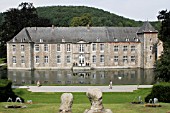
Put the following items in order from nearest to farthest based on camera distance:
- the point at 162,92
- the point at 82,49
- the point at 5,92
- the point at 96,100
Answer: the point at 96,100 → the point at 162,92 → the point at 5,92 → the point at 82,49

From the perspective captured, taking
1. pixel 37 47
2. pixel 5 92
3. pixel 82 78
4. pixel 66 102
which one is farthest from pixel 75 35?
pixel 66 102

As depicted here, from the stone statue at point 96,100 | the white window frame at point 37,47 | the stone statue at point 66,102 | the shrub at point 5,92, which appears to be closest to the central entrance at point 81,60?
the white window frame at point 37,47

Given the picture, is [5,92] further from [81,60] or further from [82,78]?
[81,60]

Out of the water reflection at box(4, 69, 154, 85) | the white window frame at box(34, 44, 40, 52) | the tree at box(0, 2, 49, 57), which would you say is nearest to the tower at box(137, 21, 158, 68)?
the water reflection at box(4, 69, 154, 85)

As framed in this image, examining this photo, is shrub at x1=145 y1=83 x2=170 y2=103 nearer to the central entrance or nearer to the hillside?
the central entrance

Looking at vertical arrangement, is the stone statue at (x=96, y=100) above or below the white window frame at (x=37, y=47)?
below

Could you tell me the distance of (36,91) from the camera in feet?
104

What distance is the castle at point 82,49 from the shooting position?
60438 mm

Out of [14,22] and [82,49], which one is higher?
[14,22]

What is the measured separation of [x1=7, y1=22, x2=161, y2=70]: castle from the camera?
60.4 metres

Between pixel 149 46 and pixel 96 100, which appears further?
pixel 149 46

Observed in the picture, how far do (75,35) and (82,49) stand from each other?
2.65m

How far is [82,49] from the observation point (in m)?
62.0

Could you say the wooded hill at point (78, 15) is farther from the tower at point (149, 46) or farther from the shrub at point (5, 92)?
the shrub at point (5, 92)
